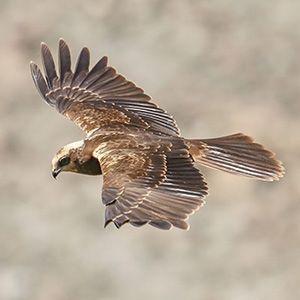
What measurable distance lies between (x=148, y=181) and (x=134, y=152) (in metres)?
0.48

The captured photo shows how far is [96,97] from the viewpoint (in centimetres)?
1241

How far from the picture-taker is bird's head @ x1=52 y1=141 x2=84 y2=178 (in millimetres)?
11234

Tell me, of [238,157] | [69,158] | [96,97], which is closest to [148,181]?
[69,158]

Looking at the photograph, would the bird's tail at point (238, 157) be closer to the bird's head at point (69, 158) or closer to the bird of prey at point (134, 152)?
the bird of prey at point (134, 152)

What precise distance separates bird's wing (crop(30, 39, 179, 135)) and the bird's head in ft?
1.62

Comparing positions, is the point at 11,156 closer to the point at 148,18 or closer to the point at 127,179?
the point at 148,18

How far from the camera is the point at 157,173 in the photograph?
10523 mm

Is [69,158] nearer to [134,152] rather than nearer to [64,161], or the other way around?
[64,161]

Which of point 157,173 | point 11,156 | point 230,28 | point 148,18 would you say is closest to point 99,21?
point 148,18

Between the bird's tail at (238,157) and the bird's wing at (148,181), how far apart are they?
31 cm

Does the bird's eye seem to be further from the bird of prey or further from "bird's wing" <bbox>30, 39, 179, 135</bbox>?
"bird's wing" <bbox>30, 39, 179, 135</bbox>

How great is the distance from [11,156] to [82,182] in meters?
1.89

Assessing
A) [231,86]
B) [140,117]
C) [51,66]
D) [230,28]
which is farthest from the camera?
[230,28]

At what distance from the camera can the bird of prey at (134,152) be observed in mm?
10047
